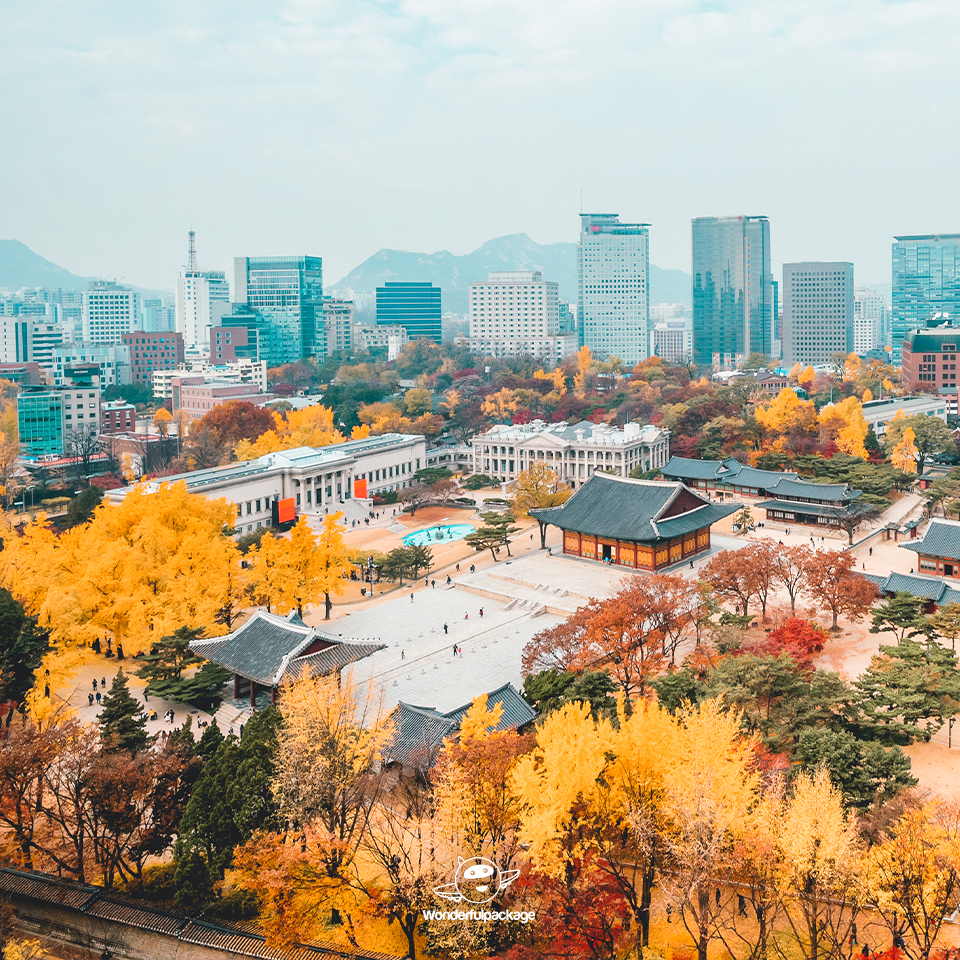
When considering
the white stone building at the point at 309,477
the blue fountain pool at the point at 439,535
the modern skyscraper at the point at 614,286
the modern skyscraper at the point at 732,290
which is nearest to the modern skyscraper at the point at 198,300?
the modern skyscraper at the point at 614,286

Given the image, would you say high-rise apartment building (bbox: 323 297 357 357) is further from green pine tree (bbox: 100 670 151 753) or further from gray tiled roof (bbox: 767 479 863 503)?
green pine tree (bbox: 100 670 151 753)

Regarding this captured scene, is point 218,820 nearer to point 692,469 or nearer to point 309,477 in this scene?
point 309,477

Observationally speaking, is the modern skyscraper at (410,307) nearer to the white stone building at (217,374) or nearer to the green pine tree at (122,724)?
the white stone building at (217,374)

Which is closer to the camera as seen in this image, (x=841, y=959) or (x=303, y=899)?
(x=841, y=959)

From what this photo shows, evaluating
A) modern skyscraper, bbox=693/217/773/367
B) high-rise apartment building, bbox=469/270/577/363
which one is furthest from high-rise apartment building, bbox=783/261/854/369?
high-rise apartment building, bbox=469/270/577/363

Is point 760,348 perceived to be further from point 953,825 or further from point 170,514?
point 953,825

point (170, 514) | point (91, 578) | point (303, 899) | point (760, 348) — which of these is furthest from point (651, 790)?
point (760, 348)
